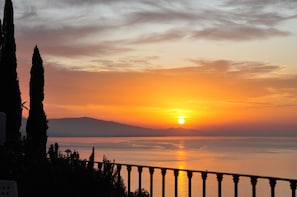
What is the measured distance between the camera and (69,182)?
868cm

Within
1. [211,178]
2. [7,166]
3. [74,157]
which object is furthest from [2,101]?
[211,178]

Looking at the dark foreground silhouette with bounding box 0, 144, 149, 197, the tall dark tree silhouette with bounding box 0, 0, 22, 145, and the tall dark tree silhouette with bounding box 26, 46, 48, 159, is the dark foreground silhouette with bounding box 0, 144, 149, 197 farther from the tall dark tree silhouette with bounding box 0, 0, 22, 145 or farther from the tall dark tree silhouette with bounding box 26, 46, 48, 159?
the tall dark tree silhouette with bounding box 26, 46, 48, 159

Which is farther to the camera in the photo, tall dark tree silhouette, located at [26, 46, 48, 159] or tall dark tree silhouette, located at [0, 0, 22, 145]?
tall dark tree silhouette, located at [26, 46, 48, 159]

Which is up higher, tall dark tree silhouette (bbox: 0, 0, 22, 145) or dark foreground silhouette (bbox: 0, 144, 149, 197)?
tall dark tree silhouette (bbox: 0, 0, 22, 145)

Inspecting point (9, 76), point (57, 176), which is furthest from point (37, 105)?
point (57, 176)

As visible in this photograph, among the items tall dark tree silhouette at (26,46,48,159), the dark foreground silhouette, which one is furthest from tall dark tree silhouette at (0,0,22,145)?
the dark foreground silhouette

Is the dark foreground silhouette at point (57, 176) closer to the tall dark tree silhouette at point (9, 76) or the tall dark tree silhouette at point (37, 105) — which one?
the tall dark tree silhouette at point (9, 76)

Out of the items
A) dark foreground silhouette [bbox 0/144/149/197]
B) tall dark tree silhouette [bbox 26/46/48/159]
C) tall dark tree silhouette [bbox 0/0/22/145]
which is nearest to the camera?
dark foreground silhouette [bbox 0/144/149/197]

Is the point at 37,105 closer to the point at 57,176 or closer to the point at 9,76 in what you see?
the point at 9,76

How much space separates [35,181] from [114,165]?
177 cm

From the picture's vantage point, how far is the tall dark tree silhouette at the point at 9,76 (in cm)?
1823

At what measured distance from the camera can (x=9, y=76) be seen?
18781mm

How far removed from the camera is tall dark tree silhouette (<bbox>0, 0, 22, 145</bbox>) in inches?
718

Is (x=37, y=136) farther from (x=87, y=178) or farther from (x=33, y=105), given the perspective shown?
(x=87, y=178)
